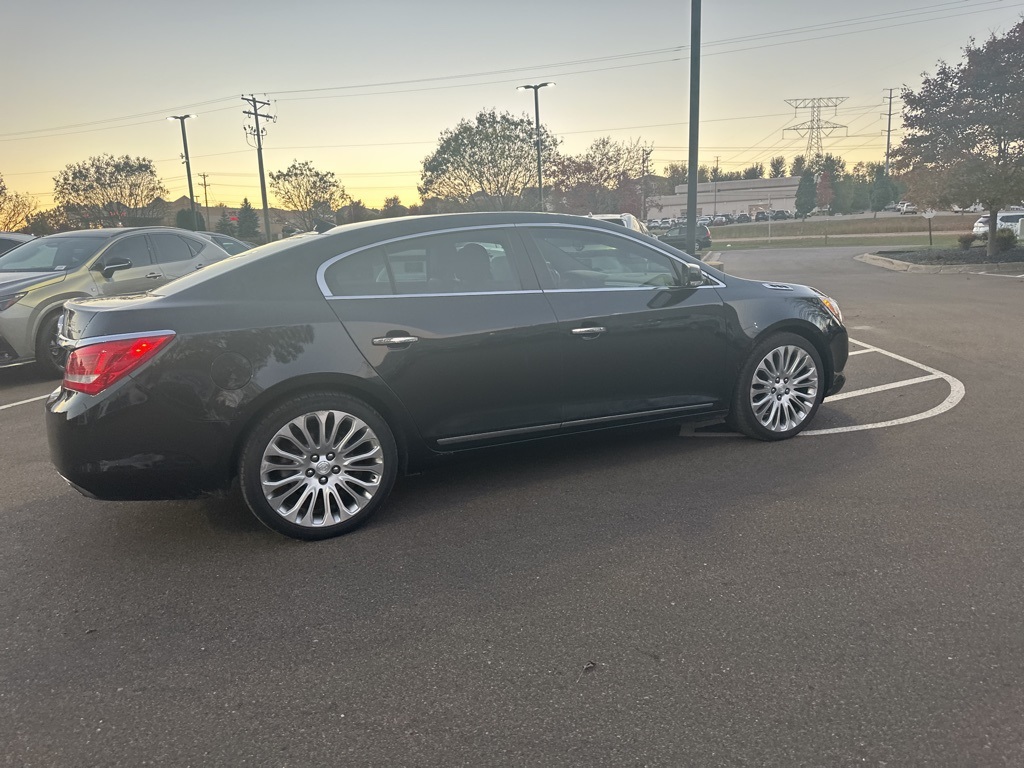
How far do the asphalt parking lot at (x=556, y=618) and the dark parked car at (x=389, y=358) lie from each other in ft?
1.13

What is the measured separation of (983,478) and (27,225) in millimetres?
59722

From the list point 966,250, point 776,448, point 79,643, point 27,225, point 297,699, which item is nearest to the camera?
point 297,699

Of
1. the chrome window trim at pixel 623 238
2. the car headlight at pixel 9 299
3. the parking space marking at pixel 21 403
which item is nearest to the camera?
the chrome window trim at pixel 623 238

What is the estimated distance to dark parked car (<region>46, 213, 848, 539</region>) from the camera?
356 cm

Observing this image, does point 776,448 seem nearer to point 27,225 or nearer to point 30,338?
point 30,338

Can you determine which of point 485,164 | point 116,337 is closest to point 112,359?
point 116,337

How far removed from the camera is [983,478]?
433 cm

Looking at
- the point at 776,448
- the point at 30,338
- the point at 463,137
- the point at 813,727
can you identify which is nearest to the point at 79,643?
the point at 813,727

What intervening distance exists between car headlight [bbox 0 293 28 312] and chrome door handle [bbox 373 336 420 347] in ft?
20.5

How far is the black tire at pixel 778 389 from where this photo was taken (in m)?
5.09

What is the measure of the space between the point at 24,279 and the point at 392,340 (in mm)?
6524

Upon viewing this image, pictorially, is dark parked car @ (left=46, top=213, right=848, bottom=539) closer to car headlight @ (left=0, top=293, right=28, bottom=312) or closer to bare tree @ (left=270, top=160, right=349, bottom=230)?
car headlight @ (left=0, top=293, right=28, bottom=312)

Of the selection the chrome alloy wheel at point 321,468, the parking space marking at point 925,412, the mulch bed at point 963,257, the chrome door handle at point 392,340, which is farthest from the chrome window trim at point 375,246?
the mulch bed at point 963,257

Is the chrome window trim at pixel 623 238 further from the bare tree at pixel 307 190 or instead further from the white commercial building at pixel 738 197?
the white commercial building at pixel 738 197
